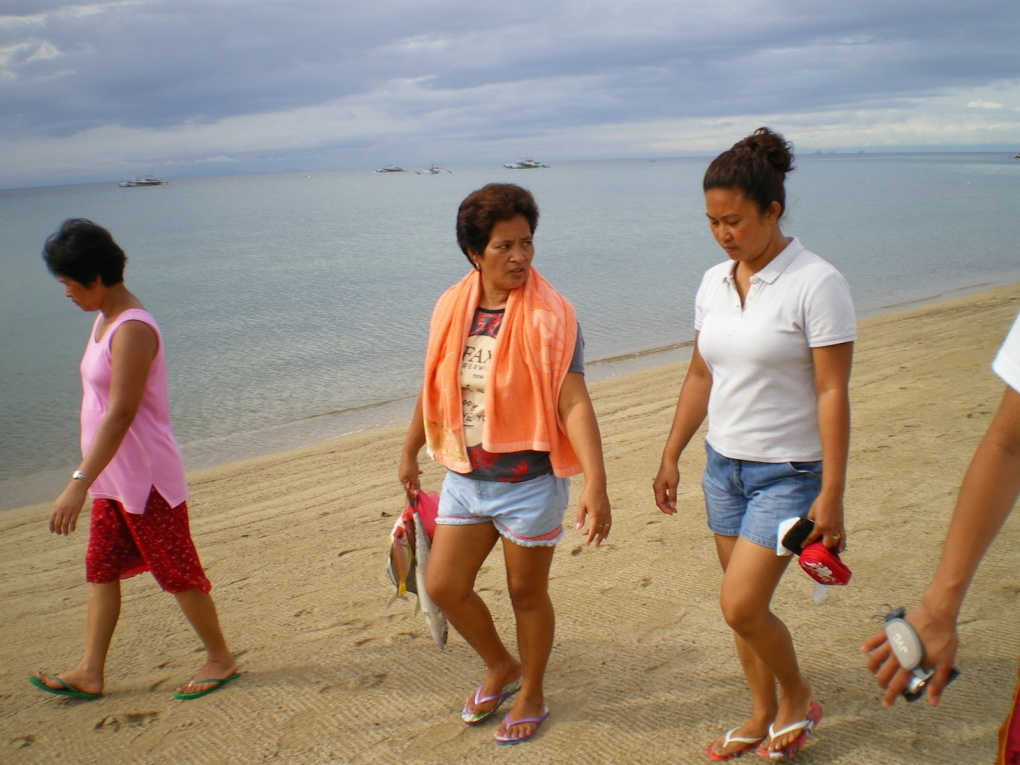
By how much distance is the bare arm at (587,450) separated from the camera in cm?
271

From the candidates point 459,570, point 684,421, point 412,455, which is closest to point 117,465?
point 412,455

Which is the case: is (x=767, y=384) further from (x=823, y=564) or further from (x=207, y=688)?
(x=207, y=688)

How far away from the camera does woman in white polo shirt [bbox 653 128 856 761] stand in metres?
2.30

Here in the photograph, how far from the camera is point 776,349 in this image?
2.39m

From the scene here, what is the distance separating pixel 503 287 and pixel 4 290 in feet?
84.3

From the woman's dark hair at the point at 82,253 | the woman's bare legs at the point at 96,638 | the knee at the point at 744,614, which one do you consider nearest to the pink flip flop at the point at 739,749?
the knee at the point at 744,614

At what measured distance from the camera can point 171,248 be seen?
35.4 metres

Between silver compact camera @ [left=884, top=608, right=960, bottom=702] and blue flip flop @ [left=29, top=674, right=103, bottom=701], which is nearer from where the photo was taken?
silver compact camera @ [left=884, top=608, right=960, bottom=702]

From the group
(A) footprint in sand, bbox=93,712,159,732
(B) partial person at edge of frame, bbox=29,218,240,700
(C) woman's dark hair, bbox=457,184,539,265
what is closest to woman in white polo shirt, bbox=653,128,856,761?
(C) woman's dark hair, bbox=457,184,539,265

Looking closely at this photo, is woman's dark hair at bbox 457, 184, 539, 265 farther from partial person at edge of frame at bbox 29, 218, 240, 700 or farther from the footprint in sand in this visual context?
the footprint in sand

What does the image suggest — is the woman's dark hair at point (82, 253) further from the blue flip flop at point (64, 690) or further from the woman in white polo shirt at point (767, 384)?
the woman in white polo shirt at point (767, 384)

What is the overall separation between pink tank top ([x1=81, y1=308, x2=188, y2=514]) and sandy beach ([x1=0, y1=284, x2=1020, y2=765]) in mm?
955

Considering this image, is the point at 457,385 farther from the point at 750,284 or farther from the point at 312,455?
the point at 312,455

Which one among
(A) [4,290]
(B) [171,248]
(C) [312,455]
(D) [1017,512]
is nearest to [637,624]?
(D) [1017,512]
